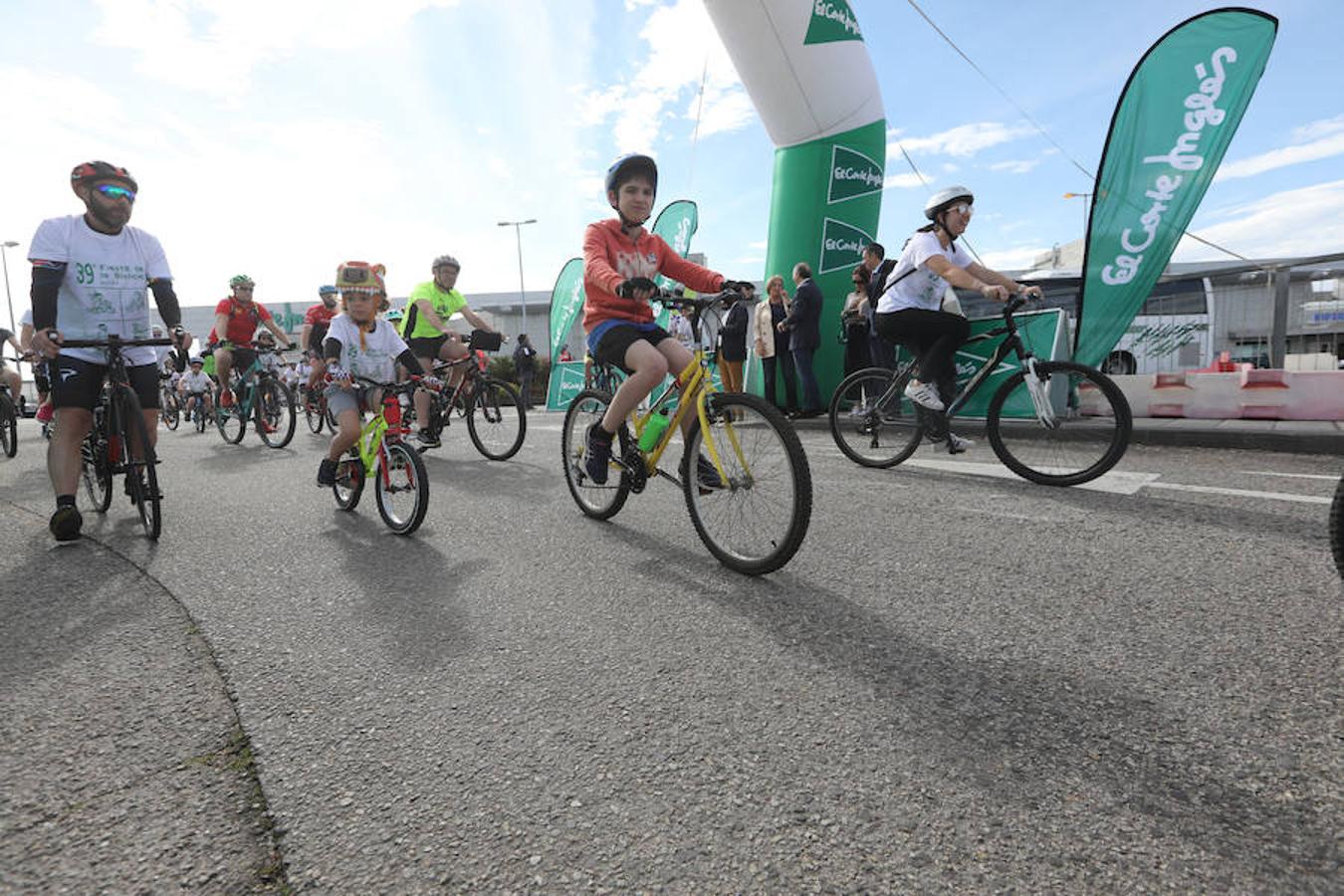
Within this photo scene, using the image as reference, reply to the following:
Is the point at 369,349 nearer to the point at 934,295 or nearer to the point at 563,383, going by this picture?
the point at 934,295

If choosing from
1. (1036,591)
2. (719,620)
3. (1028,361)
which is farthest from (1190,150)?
(719,620)

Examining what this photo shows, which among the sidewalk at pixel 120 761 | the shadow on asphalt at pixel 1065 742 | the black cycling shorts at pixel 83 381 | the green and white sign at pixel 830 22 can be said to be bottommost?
the sidewalk at pixel 120 761

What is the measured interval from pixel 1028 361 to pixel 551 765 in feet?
14.5

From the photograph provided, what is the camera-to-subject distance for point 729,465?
3.20 meters

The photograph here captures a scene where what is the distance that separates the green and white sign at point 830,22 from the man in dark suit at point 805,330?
2.74m

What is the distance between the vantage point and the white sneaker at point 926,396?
521cm

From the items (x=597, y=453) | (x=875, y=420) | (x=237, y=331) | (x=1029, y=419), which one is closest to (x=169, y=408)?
(x=237, y=331)

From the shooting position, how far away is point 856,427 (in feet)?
18.9

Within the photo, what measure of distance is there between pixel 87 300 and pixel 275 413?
16.0 ft

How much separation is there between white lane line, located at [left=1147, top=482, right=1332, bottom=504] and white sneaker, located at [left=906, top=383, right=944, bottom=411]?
54.4 inches

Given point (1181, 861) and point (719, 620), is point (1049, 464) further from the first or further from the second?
point (1181, 861)

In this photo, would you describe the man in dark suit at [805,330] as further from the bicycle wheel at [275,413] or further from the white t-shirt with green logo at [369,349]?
the bicycle wheel at [275,413]

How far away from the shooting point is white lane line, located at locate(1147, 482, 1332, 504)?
12.9ft

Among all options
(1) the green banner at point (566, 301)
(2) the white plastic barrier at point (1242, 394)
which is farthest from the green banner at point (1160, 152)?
(1) the green banner at point (566, 301)
